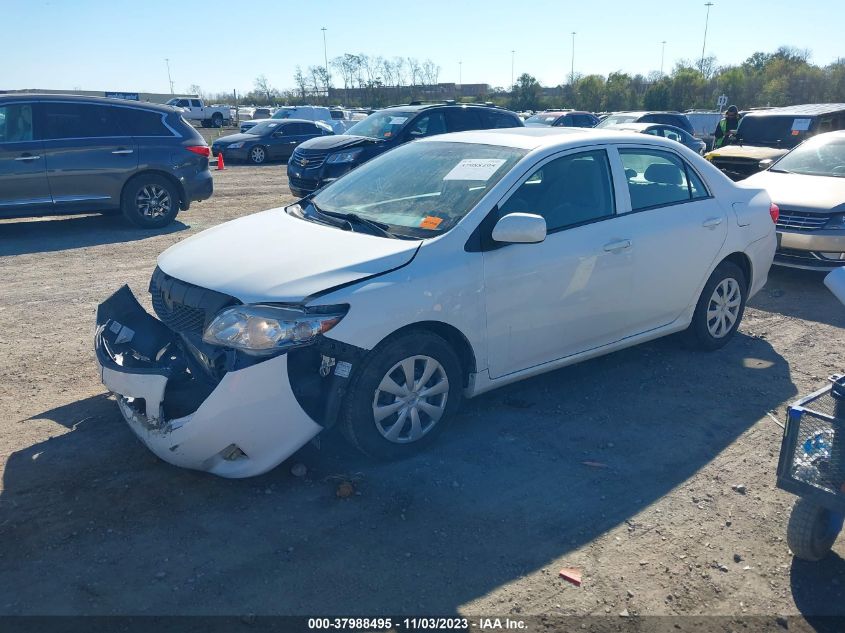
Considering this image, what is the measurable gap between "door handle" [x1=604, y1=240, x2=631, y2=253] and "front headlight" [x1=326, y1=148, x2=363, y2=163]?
8800 mm

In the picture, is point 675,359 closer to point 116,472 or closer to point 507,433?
point 507,433

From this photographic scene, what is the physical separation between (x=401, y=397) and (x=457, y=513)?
73cm

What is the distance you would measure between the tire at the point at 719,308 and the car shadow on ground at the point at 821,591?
102 inches

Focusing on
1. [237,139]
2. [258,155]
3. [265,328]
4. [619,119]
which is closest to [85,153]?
[265,328]

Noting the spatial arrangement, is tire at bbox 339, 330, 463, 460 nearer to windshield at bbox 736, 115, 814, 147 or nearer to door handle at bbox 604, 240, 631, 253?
door handle at bbox 604, 240, 631, 253

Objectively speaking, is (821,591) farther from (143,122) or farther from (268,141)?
(268,141)

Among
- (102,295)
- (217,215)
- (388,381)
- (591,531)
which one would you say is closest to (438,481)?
(388,381)

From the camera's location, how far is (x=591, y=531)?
3.55 m

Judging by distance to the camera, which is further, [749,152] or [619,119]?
[619,119]

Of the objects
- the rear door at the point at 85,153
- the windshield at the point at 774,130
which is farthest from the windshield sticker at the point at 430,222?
the windshield at the point at 774,130

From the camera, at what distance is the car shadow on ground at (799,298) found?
23.5 feet

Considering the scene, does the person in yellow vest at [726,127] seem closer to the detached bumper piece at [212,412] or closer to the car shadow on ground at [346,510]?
the car shadow on ground at [346,510]

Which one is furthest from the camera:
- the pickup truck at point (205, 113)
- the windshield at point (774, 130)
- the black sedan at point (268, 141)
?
the pickup truck at point (205, 113)

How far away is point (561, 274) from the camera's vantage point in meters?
4.54
